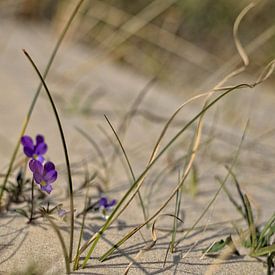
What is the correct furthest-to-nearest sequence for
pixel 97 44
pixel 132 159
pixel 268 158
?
pixel 97 44 → pixel 268 158 → pixel 132 159

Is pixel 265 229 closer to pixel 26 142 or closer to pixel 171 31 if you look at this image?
pixel 26 142

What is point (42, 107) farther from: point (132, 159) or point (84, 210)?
point (84, 210)

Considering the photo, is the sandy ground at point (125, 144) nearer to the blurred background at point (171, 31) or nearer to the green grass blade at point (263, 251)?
the green grass blade at point (263, 251)

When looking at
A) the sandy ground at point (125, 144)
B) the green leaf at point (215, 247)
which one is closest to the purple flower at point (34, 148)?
the sandy ground at point (125, 144)

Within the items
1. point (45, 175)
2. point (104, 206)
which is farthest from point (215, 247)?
point (45, 175)

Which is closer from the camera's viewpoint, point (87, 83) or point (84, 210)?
point (84, 210)

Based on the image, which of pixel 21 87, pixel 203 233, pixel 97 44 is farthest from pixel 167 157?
pixel 97 44
